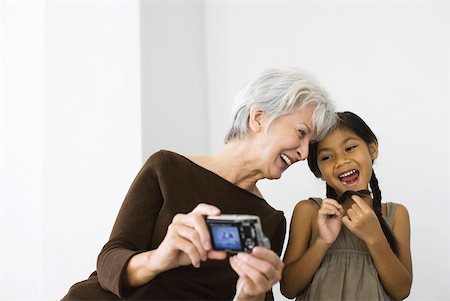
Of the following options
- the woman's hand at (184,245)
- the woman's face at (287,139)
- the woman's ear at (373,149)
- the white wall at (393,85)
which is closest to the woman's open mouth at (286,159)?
the woman's face at (287,139)

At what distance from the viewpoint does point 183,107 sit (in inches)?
86.7

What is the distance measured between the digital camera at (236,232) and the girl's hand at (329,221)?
1.46 ft

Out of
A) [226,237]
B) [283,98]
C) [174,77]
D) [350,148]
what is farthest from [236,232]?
[174,77]

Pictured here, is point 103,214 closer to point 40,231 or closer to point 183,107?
point 40,231

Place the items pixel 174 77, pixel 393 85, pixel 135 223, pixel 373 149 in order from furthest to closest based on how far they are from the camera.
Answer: pixel 174 77 < pixel 393 85 < pixel 373 149 < pixel 135 223

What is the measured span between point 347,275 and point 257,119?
1.48ft

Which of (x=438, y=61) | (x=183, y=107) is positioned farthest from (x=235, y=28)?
(x=438, y=61)

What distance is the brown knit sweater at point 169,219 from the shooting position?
48.7 inches

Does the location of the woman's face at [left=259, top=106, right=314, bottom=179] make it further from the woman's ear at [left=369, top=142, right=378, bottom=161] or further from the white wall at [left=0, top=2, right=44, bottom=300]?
the white wall at [left=0, top=2, right=44, bottom=300]

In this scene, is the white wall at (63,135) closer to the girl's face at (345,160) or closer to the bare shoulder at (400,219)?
the girl's face at (345,160)

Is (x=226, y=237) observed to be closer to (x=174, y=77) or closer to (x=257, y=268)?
(x=257, y=268)

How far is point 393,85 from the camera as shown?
1.90 m

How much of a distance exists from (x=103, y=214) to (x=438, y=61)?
1261 millimetres

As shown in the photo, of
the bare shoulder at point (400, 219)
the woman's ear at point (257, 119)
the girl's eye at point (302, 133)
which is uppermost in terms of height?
the woman's ear at point (257, 119)
